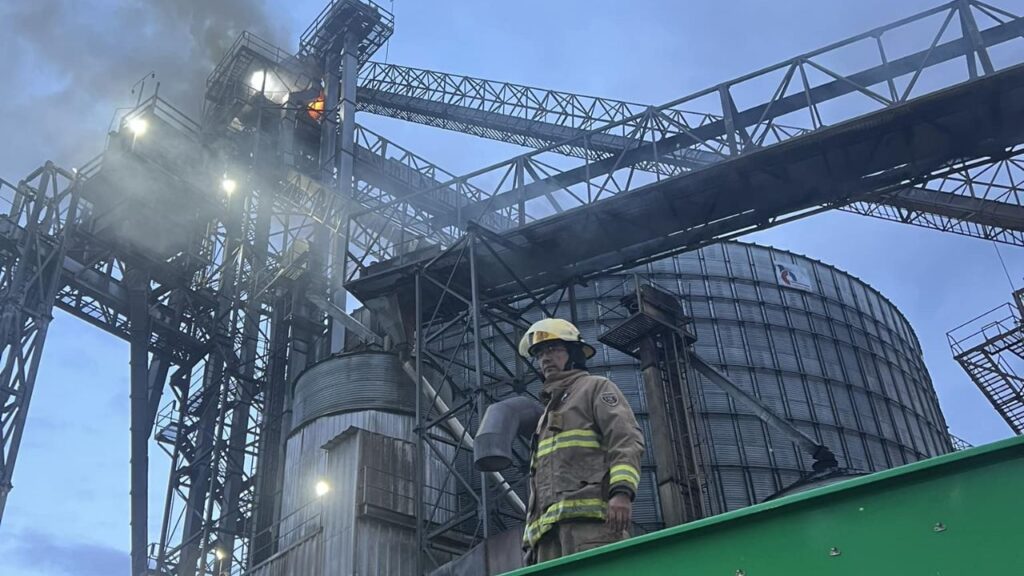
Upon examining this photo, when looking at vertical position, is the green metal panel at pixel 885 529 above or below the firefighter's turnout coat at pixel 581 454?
below

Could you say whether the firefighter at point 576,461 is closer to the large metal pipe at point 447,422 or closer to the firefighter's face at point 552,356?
the firefighter's face at point 552,356

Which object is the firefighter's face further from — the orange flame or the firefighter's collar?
the orange flame

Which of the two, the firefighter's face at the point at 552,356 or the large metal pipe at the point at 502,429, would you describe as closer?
the firefighter's face at the point at 552,356

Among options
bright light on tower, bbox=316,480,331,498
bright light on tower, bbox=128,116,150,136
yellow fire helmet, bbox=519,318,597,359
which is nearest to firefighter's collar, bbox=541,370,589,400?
yellow fire helmet, bbox=519,318,597,359

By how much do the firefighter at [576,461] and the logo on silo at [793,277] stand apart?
70.0 ft

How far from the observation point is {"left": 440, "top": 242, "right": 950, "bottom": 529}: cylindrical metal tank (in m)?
22.0

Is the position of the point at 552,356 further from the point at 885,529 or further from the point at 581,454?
the point at 885,529

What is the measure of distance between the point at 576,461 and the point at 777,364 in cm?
1988

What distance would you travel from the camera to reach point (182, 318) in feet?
85.5

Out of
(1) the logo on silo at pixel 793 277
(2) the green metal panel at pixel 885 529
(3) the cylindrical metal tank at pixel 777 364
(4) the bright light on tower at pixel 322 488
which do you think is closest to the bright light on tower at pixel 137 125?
(3) the cylindrical metal tank at pixel 777 364

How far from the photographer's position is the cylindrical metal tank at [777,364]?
22047 mm

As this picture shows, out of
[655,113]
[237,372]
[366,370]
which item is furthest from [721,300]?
[237,372]

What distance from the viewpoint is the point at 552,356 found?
5684 millimetres

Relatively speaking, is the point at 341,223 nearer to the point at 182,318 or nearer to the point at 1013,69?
the point at 182,318
